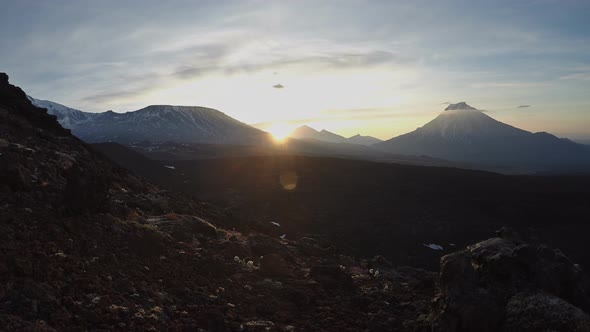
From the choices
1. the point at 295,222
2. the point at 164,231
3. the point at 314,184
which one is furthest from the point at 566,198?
the point at 164,231

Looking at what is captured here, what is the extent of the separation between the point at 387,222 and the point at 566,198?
45.4 meters

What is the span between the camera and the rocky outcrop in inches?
515

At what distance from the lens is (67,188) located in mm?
20344

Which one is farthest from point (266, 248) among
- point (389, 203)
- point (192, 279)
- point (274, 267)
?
point (389, 203)

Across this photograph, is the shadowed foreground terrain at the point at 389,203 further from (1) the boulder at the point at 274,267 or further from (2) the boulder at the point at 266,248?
(1) the boulder at the point at 274,267

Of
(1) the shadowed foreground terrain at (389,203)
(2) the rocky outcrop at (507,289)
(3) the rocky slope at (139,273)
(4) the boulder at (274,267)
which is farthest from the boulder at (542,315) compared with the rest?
(4) the boulder at (274,267)

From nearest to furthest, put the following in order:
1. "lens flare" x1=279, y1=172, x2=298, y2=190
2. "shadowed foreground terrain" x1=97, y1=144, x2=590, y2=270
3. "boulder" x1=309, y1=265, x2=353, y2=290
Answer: "boulder" x1=309, y1=265, x2=353, y2=290 < "shadowed foreground terrain" x1=97, y1=144, x2=590, y2=270 < "lens flare" x1=279, y1=172, x2=298, y2=190

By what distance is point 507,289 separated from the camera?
569 inches

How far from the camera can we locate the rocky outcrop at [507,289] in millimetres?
13070

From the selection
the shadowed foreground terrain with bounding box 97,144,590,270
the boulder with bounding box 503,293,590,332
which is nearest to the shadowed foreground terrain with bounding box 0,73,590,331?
the boulder with bounding box 503,293,590,332

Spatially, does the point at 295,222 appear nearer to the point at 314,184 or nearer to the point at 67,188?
the point at 314,184

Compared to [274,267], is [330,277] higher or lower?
lower

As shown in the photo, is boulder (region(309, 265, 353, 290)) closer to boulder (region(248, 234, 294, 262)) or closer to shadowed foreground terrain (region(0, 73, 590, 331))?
shadowed foreground terrain (region(0, 73, 590, 331))

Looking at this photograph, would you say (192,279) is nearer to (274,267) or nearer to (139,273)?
(139,273)
